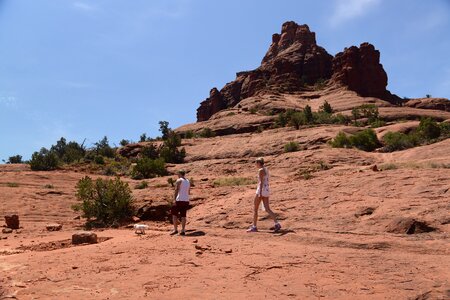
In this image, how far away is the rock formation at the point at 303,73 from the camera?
70.9m

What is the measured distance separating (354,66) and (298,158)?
5260 cm

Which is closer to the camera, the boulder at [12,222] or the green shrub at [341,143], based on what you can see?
the boulder at [12,222]

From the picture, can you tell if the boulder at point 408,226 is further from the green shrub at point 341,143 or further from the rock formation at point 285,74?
the rock formation at point 285,74

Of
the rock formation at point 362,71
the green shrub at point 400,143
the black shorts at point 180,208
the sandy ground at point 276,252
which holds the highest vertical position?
the rock formation at point 362,71

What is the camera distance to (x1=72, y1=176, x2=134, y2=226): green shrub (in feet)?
45.2

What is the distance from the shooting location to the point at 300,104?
61.0 metres

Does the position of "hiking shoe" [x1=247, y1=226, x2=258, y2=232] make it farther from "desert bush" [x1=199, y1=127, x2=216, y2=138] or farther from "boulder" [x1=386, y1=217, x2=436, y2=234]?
"desert bush" [x1=199, y1=127, x2=216, y2=138]

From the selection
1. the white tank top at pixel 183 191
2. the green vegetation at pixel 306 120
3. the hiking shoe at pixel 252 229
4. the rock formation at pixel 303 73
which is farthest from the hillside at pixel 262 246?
the rock formation at pixel 303 73

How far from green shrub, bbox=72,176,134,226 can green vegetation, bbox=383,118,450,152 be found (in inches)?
616

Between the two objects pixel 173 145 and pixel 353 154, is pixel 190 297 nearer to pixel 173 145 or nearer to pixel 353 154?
pixel 353 154

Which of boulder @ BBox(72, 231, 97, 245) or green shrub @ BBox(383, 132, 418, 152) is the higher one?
green shrub @ BBox(383, 132, 418, 152)

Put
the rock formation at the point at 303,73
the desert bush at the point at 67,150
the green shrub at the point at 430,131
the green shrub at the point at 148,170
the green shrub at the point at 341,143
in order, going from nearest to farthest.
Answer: the green shrub at the point at 341,143, the green shrub at the point at 148,170, the green shrub at the point at 430,131, the desert bush at the point at 67,150, the rock formation at the point at 303,73

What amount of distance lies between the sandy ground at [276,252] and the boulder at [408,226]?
6.8 inches

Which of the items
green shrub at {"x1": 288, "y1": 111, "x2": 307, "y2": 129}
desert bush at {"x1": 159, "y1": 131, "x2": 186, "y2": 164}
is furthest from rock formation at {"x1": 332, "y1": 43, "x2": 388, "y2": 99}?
desert bush at {"x1": 159, "y1": 131, "x2": 186, "y2": 164}
